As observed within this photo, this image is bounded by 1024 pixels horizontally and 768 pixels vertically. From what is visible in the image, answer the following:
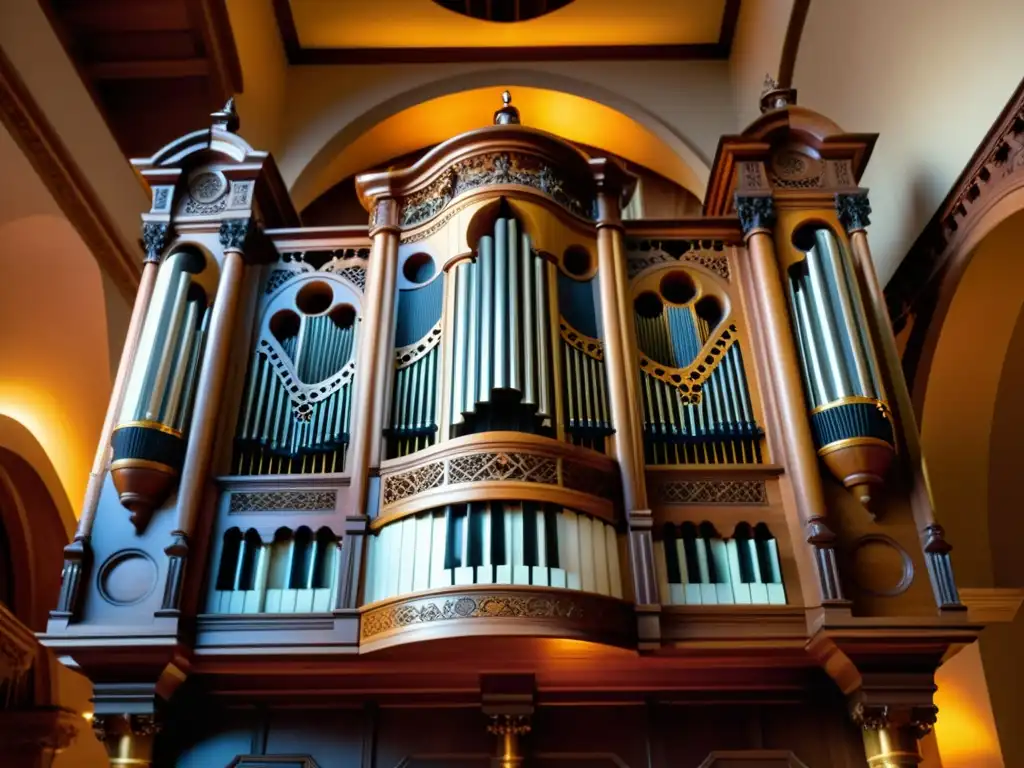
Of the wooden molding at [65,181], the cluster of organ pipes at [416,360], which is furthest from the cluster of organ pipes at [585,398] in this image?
the wooden molding at [65,181]

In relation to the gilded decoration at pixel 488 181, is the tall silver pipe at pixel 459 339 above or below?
below

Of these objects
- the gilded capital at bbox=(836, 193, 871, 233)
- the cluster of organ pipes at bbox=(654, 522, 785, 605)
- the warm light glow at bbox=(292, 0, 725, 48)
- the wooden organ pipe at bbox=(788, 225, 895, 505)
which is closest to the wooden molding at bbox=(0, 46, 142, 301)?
the warm light glow at bbox=(292, 0, 725, 48)

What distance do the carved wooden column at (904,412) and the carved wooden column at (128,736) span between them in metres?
4.06

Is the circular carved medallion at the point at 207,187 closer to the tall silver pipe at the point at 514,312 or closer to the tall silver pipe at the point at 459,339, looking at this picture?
the tall silver pipe at the point at 459,339

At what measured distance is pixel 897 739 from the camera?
5.02m

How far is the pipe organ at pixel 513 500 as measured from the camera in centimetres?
512

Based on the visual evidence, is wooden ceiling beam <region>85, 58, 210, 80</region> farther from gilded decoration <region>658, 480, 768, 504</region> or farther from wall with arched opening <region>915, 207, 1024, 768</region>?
wall with arched opening <region>915, 207, 1024, 768</region>

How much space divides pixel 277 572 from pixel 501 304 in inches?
77.4

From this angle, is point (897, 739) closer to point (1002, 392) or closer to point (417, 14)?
point (1002, 392)

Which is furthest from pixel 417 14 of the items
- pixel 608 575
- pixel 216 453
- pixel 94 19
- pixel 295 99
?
pixel 608 575

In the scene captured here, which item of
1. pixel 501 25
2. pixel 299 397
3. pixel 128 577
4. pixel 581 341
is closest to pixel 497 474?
pixel 581 341

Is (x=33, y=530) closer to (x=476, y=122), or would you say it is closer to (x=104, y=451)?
(x=104, y=451)

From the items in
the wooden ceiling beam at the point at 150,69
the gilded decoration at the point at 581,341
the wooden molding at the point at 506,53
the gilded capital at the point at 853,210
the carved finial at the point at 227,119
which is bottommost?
the gilded decoration at the point at 581,341

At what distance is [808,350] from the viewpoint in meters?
5.98
